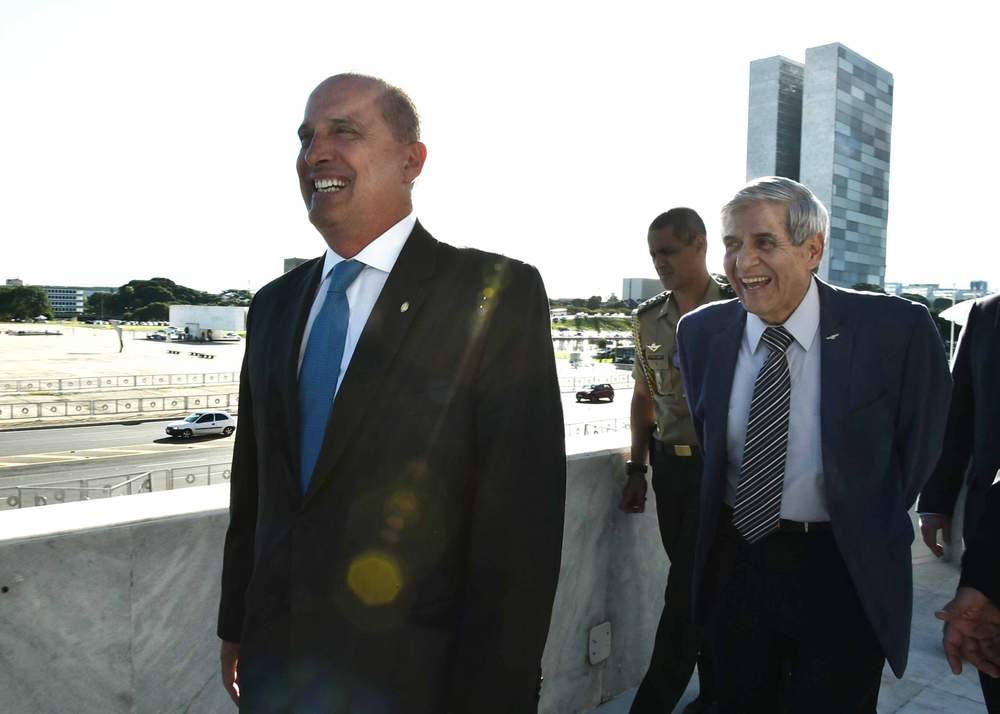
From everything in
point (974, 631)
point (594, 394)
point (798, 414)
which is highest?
point (798, 414)

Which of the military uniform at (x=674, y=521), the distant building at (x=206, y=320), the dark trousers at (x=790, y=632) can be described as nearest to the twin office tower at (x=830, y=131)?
the distant building at (x=206, y=320)

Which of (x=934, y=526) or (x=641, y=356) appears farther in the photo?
(x=641, y=356)

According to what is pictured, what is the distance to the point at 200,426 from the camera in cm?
2934

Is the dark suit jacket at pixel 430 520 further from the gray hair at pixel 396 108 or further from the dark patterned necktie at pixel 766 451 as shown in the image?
the dark patterned necktie at pixel 766 451

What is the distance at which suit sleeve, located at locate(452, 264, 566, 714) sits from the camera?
4.13 feet

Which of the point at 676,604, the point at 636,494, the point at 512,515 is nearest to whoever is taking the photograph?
the point at 512,515

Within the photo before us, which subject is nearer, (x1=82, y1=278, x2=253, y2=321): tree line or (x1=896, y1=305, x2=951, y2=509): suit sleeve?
(x1=896, y1=305, x2=951, y2=509): suit sleeve

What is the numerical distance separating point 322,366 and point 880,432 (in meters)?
1.46

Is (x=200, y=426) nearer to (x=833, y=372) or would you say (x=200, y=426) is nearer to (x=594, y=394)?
(x=594, y=394)

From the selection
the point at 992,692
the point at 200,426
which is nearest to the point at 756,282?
the point at 992,692

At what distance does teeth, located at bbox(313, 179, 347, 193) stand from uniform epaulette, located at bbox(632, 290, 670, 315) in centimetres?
186

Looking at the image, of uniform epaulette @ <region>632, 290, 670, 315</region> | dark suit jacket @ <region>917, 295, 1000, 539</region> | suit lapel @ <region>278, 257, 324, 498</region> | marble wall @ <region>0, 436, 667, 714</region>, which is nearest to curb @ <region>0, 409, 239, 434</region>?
uniform epaulette @ <region>632, 290, 670, 315</region>

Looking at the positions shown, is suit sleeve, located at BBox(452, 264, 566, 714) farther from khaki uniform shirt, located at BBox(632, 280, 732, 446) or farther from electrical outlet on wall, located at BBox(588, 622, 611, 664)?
electrical outlet on wall, located at BBox(588, 622, 611, 664)

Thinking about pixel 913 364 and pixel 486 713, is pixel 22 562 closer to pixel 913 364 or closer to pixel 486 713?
pixel 486 713
